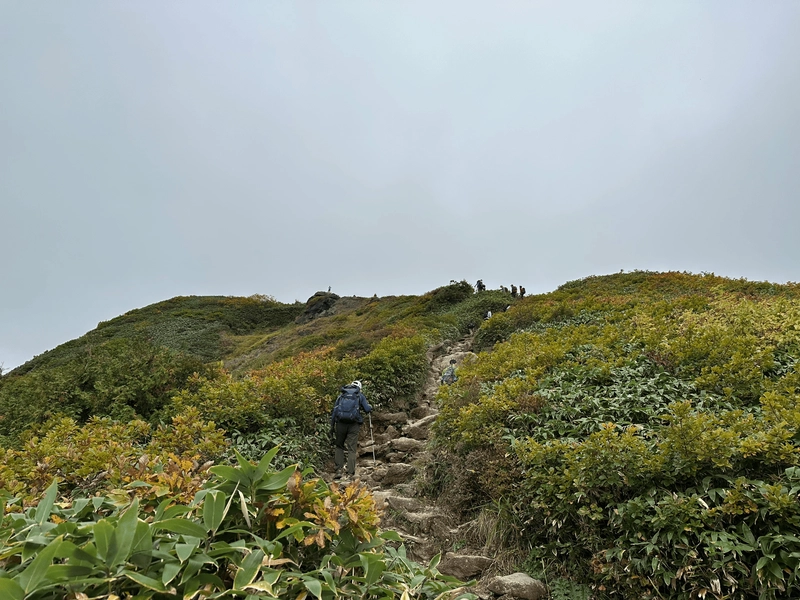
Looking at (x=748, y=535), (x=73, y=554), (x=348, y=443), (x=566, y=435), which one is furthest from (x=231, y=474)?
(x=348, y=443)

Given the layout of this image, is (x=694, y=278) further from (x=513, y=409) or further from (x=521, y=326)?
(x=513, y=409)

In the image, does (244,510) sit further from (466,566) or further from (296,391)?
(296,391)

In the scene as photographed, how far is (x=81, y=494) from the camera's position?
4125mm

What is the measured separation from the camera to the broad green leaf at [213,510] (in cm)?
215

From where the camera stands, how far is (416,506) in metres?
5.94

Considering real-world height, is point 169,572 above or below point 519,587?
above

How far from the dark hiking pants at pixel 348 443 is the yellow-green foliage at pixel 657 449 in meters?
1.64

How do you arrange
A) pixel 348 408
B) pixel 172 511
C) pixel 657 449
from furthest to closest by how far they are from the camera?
1. pixel 348 408
2. pixel 657 449
3. pixel 172 511

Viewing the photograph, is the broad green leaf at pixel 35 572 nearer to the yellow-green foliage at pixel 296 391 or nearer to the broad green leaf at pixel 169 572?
the broad green leaf at pixel 169 572

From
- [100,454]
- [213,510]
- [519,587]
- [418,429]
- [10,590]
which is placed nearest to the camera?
[10,590]

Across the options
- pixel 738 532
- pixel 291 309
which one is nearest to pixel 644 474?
pixel 738 532

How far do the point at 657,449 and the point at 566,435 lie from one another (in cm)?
115

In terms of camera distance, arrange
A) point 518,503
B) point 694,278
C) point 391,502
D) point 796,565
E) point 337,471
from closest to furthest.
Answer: point 796,565 < point 518,503 < point 391,502 < point 337,471 < point 694,278

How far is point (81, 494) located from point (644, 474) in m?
5.48
